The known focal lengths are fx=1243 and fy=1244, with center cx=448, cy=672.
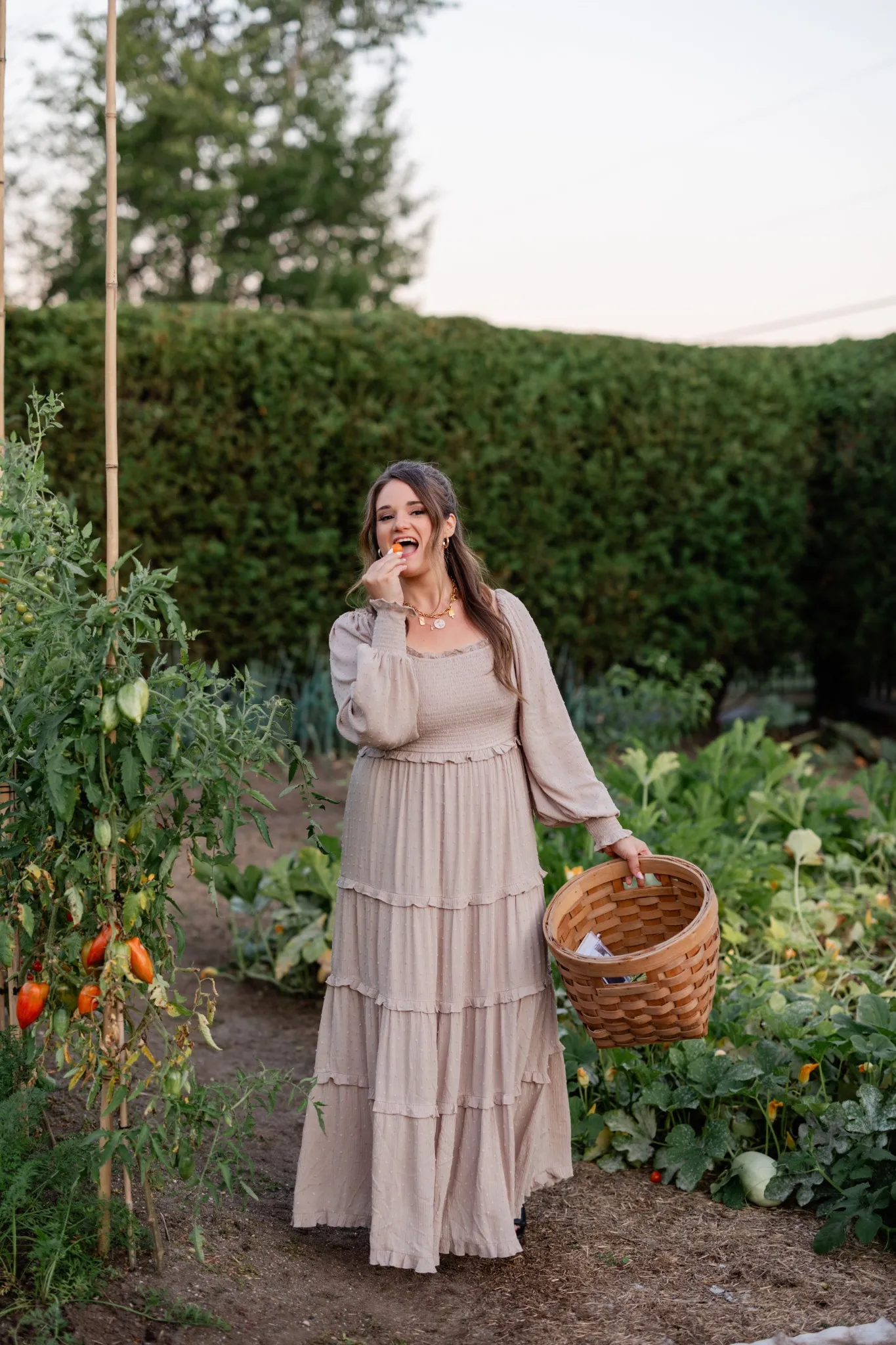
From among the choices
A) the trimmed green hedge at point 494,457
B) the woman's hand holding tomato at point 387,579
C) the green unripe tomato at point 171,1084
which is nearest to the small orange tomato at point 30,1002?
the green unripe tomato at point 171,1084

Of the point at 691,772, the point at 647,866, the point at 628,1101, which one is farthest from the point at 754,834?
the point at 647,866

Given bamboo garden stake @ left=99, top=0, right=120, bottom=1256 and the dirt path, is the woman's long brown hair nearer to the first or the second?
bamboo garden stake @ left=99, top=0, right=120, bottom=1256

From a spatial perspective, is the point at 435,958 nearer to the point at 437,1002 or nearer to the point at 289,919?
the point at 437,1002

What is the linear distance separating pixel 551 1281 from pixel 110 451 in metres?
1.84

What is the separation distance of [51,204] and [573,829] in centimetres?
1484

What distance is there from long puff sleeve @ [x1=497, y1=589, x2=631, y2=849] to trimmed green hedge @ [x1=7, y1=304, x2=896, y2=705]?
3842 millimetres

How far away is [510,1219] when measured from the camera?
2449 mm

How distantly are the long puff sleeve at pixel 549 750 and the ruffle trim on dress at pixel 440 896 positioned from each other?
0.19 meters

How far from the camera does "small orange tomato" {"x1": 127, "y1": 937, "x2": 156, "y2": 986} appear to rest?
1971 millimetres

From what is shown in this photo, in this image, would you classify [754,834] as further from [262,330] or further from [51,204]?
[51,204]

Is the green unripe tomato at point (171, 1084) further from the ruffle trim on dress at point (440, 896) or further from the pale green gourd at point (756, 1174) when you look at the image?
the pale green gourd at point (756, 1174)

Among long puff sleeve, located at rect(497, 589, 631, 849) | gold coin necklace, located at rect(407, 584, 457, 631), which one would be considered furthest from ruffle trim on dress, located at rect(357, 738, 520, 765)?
gold coin necklace, located at rect(407, 584, 457, 631)

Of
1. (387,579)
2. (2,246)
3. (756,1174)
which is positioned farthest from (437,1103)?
(2,246)

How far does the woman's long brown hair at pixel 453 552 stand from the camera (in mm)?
2500
